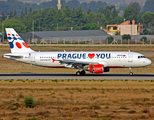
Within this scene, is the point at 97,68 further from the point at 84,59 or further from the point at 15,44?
the point at 15,44

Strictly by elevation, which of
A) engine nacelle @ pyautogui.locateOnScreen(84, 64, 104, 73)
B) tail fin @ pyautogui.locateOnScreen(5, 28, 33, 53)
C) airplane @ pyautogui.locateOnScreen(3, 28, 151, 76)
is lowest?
engine nacelle @ pyautogui.locateOnScreen(84, 64, 104, 73)

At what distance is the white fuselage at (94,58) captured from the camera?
47031 mm

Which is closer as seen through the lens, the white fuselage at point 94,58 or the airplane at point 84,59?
the airplane at point 84,59

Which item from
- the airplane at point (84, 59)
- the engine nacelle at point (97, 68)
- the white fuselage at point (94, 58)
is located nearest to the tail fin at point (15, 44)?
the airplane at point (84, 59)

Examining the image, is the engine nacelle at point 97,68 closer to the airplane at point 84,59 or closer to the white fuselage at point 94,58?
the airplane at point 84,59

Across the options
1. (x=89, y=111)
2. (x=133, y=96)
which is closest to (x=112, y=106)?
(x=89, y=111)

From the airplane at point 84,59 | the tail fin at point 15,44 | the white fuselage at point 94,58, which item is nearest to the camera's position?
the airplane at point 84,59

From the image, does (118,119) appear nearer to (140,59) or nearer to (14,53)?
(140,59)

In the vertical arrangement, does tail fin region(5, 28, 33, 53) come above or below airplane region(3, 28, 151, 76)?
above

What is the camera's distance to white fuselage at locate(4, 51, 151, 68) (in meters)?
47.0

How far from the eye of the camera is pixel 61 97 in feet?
98.6

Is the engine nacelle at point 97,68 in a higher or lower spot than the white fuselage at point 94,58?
lower

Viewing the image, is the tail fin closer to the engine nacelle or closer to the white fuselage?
the white fuselage

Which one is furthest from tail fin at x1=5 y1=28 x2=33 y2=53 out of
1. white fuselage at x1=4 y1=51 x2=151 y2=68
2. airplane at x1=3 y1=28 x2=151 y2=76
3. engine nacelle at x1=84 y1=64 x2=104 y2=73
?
engine nacelle at x1=84 y1=64 x2=104 y2=73
